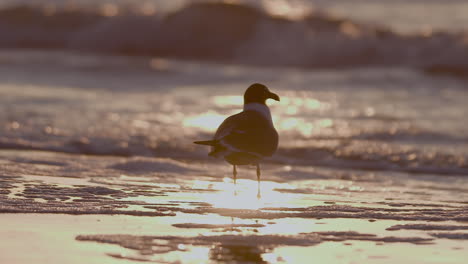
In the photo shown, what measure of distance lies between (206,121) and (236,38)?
436 inches

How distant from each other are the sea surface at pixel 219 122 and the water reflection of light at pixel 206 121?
0.04 m

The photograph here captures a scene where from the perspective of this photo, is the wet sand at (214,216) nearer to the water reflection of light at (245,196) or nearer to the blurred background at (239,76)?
the water reflection of light at (245,196)

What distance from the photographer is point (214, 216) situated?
720cm

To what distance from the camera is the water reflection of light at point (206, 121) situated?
523 inches

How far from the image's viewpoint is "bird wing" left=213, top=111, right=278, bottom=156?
27.7ft

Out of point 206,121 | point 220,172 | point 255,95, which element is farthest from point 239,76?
point 255,95

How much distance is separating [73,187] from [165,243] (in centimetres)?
238

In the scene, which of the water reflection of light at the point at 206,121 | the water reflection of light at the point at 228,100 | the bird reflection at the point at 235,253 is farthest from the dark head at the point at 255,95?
the water reflection of light at the point at 228,100

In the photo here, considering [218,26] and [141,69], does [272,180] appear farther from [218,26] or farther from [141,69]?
[218,26]

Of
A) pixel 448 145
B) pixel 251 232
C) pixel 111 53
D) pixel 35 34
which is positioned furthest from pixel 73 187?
pixel 35 34

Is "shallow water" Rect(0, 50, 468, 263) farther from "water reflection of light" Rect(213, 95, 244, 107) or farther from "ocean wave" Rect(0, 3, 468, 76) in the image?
"ocean wave" Rect(0, 3, 468, 76)

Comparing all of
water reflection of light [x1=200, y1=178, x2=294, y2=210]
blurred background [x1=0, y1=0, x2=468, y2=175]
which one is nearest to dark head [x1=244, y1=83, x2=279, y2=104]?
water reflection of light [x1=200, y1=178, x2=294, y2=210]

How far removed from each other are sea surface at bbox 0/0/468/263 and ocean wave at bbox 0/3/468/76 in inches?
2.2

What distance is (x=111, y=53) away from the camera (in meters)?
24.7
